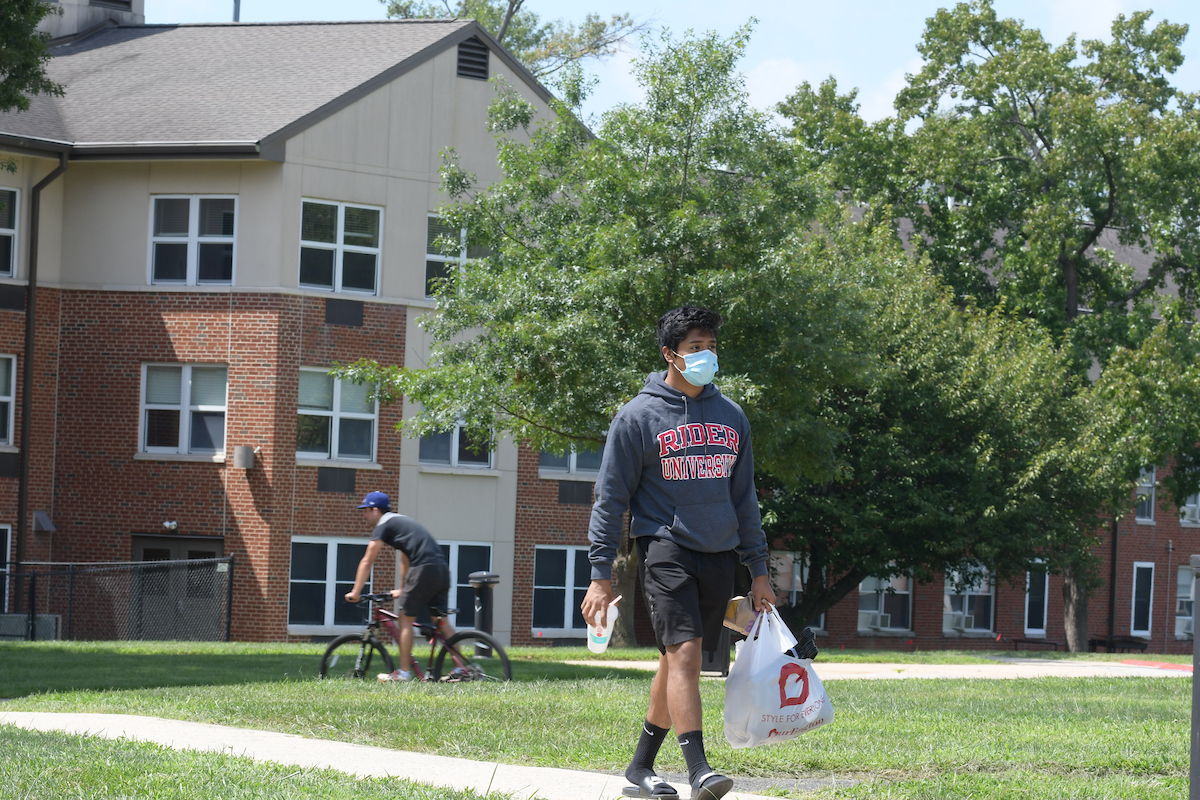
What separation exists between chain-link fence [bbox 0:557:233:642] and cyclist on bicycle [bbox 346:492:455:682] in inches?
484

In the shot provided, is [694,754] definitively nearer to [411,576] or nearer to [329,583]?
[411,576]

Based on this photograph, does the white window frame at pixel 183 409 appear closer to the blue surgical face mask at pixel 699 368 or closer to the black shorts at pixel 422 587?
the black shorts at pixel 422 587

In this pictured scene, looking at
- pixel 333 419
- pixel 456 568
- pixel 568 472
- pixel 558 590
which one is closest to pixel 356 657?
pixel 333 419

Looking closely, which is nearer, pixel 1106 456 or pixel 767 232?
pixel 767 232

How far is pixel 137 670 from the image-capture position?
1414cm

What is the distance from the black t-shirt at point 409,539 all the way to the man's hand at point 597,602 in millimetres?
6418

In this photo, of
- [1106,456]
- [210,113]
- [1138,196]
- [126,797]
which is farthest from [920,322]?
[126,797]

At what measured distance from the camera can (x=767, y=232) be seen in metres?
19.8

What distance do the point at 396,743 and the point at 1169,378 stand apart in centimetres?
2465

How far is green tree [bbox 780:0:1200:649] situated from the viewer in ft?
109

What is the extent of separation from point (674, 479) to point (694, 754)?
1.10 metres

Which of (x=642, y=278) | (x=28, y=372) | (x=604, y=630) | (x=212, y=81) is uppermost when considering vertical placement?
(x=212, y=81)

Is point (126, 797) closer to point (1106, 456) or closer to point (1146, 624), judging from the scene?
point (1106, 456)

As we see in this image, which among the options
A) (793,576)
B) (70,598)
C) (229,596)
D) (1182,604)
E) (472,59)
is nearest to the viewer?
(229,596)
